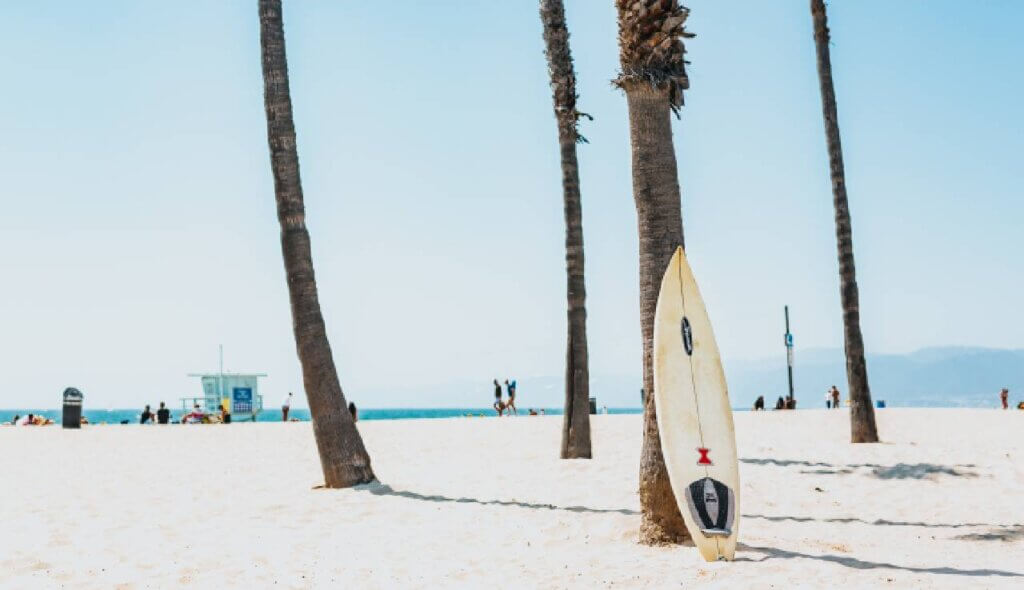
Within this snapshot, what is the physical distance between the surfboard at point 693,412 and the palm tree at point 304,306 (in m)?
5.63

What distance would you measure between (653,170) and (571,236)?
6993mm

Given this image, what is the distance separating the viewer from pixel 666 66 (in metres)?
8.85

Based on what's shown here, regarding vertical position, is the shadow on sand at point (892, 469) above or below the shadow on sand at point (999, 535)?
above

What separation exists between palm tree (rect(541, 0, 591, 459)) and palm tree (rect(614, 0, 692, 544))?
22.0ft

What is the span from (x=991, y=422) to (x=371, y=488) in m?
20.0

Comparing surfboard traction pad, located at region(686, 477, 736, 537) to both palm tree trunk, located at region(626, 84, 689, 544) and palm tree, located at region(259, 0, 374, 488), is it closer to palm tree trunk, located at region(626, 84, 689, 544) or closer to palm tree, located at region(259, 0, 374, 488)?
palm tree trunk, located at region(626, 84, 689, 544)

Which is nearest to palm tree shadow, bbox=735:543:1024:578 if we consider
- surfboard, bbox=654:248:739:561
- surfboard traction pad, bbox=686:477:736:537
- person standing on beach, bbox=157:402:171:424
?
surfboard traction pad, bbox=686:477:736:537

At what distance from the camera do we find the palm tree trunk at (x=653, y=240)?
8570 mm

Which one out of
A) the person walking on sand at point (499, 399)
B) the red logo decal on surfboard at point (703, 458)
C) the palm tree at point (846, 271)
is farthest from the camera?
the person walking on sand at point (499, 399)

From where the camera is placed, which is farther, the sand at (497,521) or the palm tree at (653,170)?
the palm tree at (653,170)

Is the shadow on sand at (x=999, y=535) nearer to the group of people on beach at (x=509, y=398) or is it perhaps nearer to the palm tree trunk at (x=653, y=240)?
the palm tree trunk at (x=653, y=240)

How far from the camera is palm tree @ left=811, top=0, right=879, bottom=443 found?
57.7ft

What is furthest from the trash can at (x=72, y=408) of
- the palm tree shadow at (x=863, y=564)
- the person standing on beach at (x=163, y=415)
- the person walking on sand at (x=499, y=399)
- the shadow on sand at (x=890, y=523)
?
the palm tree shadow at (x=863, y=564)

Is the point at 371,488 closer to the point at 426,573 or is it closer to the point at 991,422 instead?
the point at 426,573
